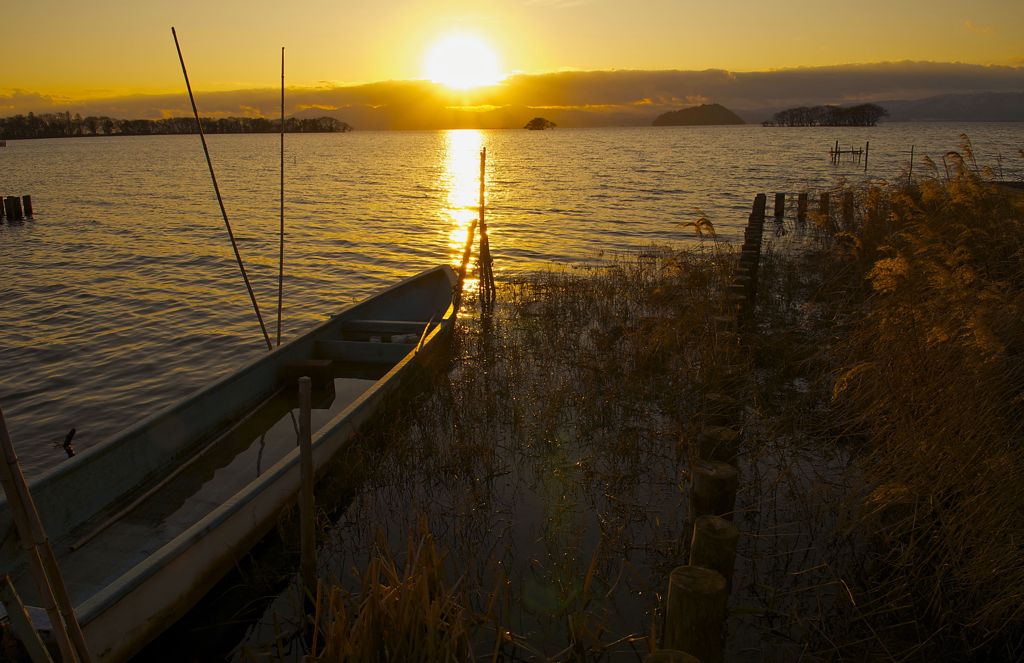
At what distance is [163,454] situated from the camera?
656 centimetres

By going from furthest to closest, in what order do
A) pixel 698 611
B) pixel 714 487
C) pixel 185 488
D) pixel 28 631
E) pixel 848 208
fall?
pixel 848 208 → pixel 185 488 → pixel 714 487 → pixel 698 611 → pixel 28 631

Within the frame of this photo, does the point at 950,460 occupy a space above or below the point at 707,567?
above

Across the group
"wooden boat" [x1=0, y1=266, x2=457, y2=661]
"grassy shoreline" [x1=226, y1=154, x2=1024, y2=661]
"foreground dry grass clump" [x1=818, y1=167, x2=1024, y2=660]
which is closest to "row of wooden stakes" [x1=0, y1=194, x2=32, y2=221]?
"wooden boat" [x1=0, y1=266, x2=457, y2=661]

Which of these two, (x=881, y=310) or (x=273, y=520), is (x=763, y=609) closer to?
(x=881, y=310)

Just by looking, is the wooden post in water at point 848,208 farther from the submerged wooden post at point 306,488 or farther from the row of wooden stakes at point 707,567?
the submerged wooden post at point 306,488

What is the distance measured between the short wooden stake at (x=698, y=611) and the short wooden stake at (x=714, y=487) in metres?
1.12

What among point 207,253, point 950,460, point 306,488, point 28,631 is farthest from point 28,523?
point 207,253

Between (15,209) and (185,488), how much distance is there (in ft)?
104

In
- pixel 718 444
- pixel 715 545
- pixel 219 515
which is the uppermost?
pixel 718 444

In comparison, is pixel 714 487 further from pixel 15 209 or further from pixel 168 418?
pixel 15 209

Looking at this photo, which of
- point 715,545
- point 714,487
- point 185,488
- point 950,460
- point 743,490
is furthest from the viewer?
point 185,488

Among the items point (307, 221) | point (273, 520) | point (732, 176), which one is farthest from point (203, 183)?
point (273, 520)

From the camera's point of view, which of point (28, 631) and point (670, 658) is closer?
point (28, 631)

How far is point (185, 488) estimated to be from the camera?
640cm
